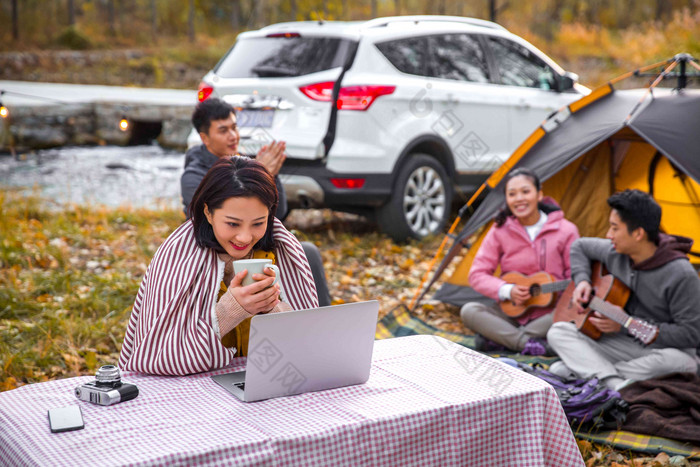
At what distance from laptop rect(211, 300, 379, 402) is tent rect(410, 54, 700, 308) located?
9.97 feet

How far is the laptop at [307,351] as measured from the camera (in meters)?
1.83

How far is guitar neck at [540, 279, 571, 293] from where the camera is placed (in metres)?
4.50

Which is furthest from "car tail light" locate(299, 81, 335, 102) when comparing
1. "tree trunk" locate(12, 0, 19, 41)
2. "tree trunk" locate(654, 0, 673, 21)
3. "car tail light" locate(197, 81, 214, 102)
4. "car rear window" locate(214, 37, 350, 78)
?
"tree trunk" locate(12, 0, 19, 41)

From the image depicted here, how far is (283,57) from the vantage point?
20.7 ft

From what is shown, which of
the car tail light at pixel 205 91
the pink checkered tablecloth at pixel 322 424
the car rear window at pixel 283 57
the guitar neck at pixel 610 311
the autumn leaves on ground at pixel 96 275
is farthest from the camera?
the car tail light at pixel 205 91

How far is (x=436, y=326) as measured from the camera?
507 centimetres

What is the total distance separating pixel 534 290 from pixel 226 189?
279 cm

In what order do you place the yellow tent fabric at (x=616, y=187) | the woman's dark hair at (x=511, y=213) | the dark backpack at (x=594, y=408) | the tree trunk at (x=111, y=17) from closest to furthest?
the dark backpack at (x=594, y=408)
the woman's dark hair at (x=511, y=213)
the yellow tent fabric at (x=616, y=187)
the tree trunk at (x=111, y=17)

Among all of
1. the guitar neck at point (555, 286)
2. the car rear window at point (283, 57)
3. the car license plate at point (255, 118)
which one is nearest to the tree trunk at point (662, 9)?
the car rear window at point (283, 57)

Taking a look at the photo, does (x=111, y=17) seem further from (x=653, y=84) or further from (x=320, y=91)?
(x=653, y=84)

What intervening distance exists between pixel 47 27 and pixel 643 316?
27.2 metres

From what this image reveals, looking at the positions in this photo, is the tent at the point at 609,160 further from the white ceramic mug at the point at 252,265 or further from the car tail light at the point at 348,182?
the white ceramic mug at the point at 252,265

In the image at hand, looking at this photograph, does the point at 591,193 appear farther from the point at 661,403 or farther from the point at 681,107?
the point at 661,403

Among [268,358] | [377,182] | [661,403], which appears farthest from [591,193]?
[268,358]
